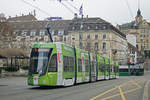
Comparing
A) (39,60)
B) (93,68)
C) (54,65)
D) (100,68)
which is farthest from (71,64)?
(100,68)

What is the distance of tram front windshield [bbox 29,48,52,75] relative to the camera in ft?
65.9

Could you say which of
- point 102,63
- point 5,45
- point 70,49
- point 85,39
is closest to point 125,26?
point 85,39

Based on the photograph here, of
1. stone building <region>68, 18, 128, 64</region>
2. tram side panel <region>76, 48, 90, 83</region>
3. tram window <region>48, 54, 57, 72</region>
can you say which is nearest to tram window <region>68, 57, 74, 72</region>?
tram side panel <region>76, 48, 90, 83</region>

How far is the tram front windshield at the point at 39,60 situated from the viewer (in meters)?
20.1

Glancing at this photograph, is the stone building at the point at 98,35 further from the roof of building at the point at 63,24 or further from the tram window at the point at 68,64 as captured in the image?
the tram window at the point at 68,64

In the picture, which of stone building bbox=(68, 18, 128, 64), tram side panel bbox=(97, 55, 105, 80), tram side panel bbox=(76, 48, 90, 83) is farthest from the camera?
stone building bbox=(68, 18, 128, 64)

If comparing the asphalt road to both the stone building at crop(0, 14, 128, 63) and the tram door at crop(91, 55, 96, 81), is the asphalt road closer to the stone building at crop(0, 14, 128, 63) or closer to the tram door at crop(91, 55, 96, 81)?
the tram door at crop(91, 55, 96, 81)

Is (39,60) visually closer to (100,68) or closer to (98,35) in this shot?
(100,68)

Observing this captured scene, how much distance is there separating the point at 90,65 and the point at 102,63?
7.88 metres

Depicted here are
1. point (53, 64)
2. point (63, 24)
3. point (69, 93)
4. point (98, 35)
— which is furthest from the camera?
point (63, 24)

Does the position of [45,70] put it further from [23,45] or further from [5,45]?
[23,45]

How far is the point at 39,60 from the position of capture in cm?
2025

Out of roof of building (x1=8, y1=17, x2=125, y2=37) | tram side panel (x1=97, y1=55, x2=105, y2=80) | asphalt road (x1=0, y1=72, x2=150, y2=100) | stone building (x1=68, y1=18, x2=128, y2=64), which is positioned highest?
roof of building (x1=8, y1=17, x2=125, y2=37)

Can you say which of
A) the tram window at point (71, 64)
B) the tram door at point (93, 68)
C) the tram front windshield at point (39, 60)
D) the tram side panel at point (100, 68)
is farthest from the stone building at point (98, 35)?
the tram front windshield at point (39, 60)
